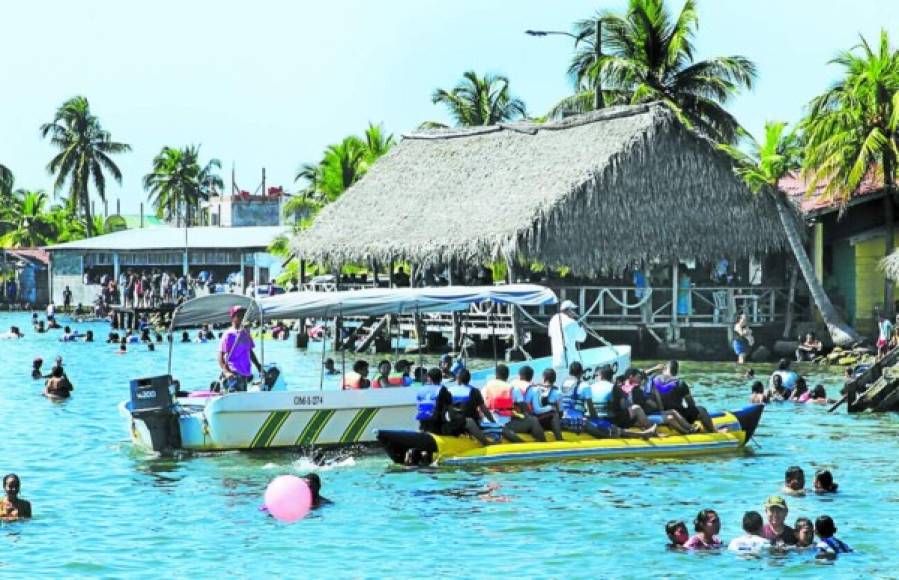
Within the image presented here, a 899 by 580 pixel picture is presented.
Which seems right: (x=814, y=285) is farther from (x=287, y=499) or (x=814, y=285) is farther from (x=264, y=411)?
(x=287, y=499)

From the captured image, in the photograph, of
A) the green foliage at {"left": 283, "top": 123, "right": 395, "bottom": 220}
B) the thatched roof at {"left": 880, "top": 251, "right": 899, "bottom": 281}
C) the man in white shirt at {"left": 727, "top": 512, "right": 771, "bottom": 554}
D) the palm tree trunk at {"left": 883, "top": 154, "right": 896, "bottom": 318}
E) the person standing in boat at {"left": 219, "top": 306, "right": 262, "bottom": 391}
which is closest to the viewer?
the man in white shirt at {"left": 727, "top": 512, "right": 771, "bottom": 554}

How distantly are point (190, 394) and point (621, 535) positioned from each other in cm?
924

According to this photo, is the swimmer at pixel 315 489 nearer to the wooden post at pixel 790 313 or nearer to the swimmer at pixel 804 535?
the swimmer at pixel 804 535

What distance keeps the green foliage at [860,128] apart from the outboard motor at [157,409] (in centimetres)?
2173

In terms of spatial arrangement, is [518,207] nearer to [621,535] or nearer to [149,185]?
[621,535]

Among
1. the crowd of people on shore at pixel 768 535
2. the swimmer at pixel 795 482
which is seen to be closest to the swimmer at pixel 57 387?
the swimmer at pixel 795 482

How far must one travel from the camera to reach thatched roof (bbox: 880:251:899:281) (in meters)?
38.1

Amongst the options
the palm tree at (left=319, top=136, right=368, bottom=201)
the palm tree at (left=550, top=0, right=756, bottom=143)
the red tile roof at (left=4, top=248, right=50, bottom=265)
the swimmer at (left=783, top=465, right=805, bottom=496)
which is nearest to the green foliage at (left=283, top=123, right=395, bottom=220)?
the palm tree at (left=319, top=136, right=368, bottom=201)

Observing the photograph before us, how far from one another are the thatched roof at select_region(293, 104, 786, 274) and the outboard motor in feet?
57.3

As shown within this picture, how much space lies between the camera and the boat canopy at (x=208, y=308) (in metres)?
25.4

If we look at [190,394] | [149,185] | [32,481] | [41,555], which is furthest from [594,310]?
[149,185]

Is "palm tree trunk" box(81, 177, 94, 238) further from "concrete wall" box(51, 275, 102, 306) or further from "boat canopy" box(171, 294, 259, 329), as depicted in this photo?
"boat canopy" box(171, 294, 259, 329)

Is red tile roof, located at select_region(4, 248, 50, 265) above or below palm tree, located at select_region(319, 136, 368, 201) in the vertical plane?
below

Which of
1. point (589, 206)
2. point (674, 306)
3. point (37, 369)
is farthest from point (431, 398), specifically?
point (37, 369)
